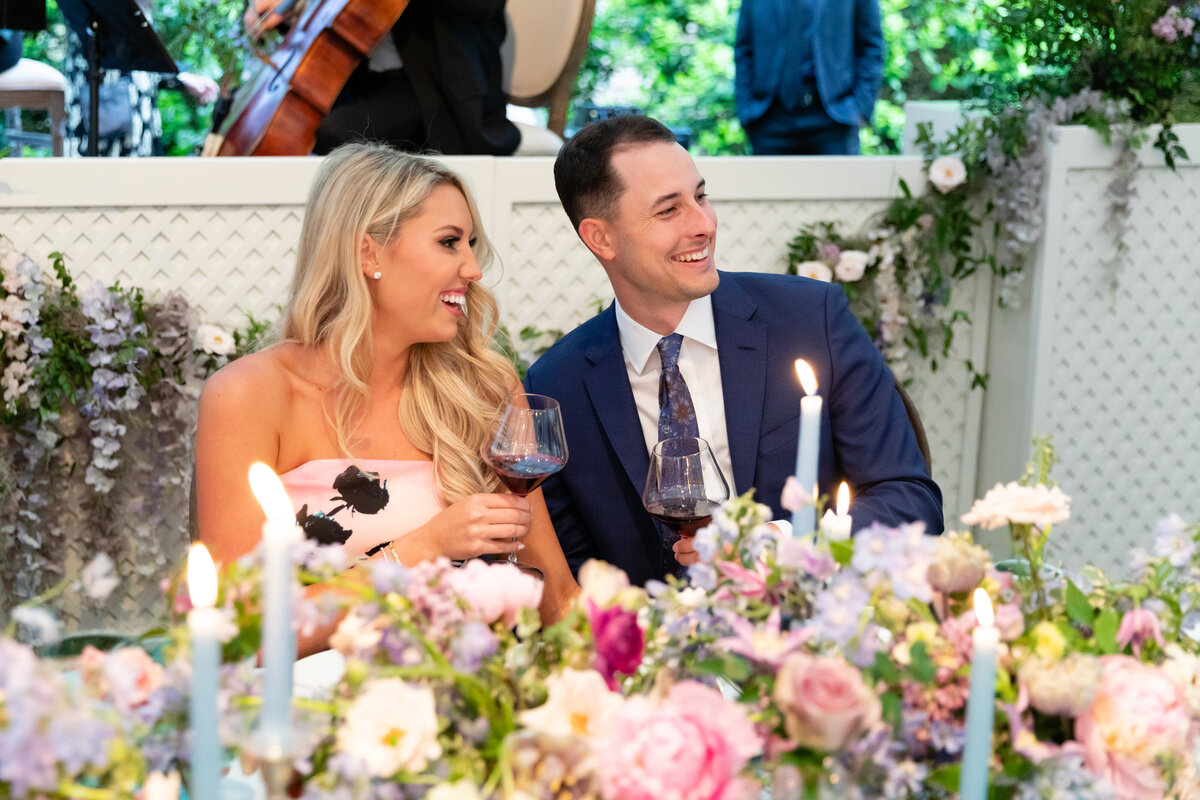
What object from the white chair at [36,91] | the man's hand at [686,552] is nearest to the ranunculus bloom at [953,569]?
the man's hand at [686,552]

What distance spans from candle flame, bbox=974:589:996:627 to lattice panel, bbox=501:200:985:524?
8.71 feet

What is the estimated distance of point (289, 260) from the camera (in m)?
3.42

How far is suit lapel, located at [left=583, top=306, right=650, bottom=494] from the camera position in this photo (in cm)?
250

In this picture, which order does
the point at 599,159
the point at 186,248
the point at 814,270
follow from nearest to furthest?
the point at 599,159 → the point at 186,248 → the point at 814,270

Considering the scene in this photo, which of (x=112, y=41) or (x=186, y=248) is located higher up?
(x=112, y=41)

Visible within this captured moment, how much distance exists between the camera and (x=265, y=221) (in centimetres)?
337

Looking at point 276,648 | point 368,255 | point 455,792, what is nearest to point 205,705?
point 276,648

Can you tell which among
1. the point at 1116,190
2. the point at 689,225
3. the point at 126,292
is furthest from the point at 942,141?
the point at 126,292

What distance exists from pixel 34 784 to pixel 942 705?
674 millimetres

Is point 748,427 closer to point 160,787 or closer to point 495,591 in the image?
point 495,591

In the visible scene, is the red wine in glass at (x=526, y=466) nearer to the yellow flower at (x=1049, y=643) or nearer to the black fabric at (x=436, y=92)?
the yellow flower at (x=1049, y=643)

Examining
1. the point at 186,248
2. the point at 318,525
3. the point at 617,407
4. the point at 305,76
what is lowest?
the point at 318,525

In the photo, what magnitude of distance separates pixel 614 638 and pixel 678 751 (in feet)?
0.50

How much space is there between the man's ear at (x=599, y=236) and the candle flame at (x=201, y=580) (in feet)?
5.89
